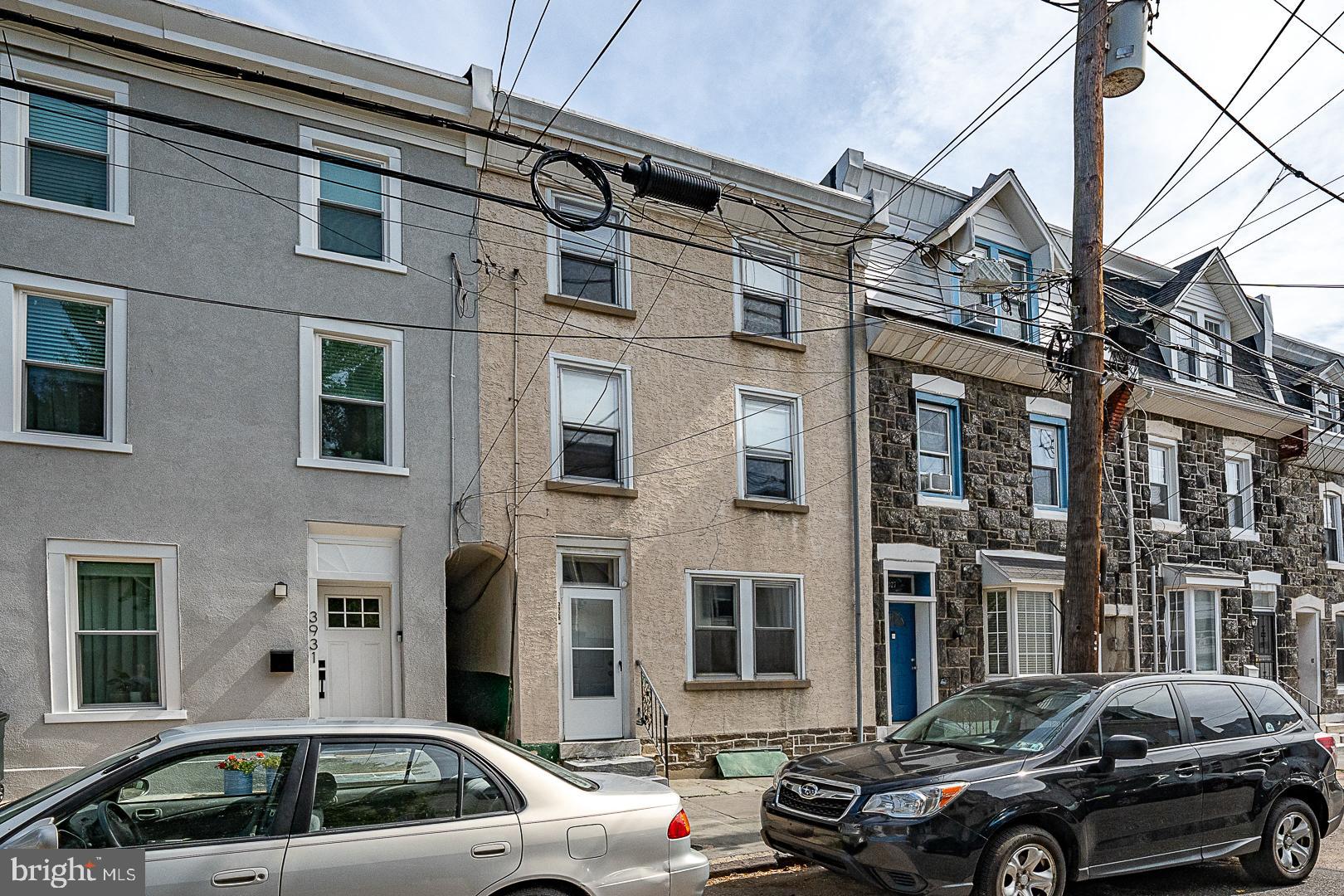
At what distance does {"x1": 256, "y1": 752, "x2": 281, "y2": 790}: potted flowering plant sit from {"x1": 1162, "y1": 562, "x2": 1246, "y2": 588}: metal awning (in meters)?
18.6

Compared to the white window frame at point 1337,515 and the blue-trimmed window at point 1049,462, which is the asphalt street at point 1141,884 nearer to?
the blue-trimmed window at point 1049,462

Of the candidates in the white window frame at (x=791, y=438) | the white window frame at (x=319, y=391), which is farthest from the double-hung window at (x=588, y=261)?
the white window frame at (x=319, y=391)

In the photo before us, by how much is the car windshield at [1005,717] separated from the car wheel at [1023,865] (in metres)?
0.64

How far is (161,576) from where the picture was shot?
11.5 meters

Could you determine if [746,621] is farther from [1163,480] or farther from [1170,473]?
[1170,473]

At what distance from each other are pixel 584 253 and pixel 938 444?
22.4 ft

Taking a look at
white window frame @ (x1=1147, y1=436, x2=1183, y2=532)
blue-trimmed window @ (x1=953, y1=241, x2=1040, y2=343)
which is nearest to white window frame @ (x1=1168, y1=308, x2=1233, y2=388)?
white window frame @ (x1=1147, y1=436, x2=1183, y2=532)

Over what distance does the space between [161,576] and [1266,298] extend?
2321 centimetres

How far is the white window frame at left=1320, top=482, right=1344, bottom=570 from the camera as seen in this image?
2452 cm

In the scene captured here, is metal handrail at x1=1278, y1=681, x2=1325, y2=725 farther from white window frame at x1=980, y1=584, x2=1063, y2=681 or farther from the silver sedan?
the silver sedan

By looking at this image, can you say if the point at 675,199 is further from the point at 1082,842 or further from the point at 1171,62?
the point at 1171,62

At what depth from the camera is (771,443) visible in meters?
15.9

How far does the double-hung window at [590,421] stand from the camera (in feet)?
46.2

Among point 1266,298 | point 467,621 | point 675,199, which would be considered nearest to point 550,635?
point 467,621
